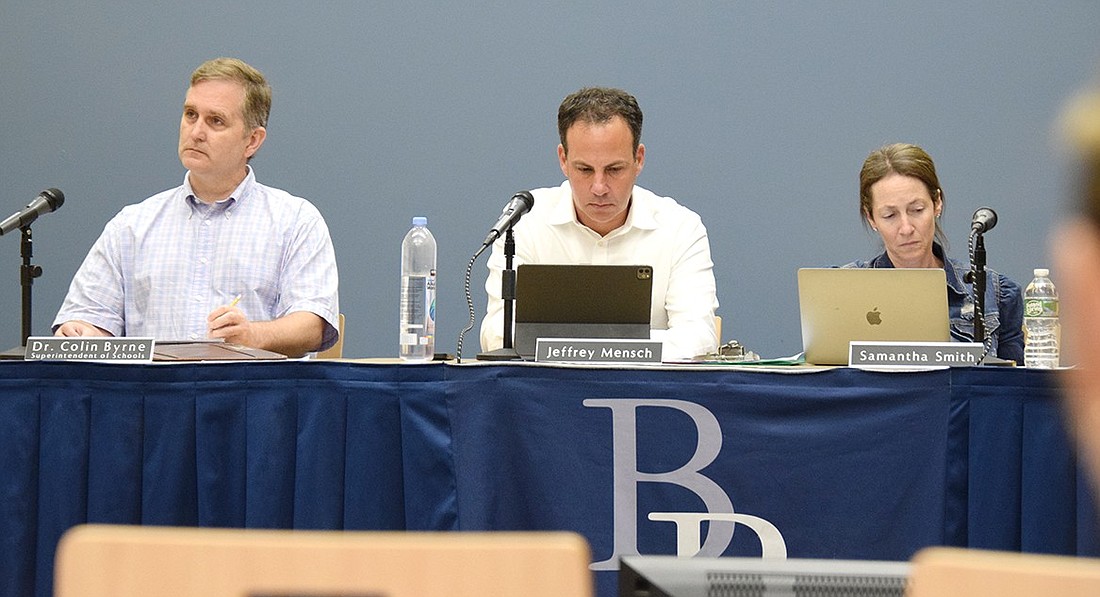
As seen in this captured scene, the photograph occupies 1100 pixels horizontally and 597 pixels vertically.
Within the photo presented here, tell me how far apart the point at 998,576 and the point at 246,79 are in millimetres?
2693

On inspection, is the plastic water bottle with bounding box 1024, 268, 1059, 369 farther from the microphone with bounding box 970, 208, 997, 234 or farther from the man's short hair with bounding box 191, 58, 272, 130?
the man's short hair with bounding box 191, 58, 272, 130

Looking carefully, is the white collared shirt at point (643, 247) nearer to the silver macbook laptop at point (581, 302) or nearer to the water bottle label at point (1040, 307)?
the silver macbook laptop at point (581, 302)

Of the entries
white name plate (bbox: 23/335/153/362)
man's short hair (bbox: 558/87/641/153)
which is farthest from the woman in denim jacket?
white name plate (bbox: 23/335/153/362)

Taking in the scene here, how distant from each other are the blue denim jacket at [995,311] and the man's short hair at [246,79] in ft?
5.99

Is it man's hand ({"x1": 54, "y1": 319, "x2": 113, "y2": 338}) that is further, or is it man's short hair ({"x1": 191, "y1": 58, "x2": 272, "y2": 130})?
man's short hair ({"x1": 191, "y1": 58, "x2": 272, "y2": 130})

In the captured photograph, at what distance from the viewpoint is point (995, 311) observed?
8.75ft

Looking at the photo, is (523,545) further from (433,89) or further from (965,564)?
(433,89)

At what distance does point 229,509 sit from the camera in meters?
2.01

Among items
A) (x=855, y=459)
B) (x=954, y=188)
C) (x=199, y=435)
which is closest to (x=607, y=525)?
(x=855, y=459)

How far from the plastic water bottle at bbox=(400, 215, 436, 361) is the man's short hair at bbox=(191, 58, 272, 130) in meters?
0.74

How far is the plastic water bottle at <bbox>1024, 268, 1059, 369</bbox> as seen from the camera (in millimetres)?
2225

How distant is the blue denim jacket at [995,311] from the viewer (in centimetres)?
271

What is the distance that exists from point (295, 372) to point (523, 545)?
4.57 feet

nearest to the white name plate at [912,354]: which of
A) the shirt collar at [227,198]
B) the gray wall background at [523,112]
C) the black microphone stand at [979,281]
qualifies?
the black microphone stand at [979,281]
